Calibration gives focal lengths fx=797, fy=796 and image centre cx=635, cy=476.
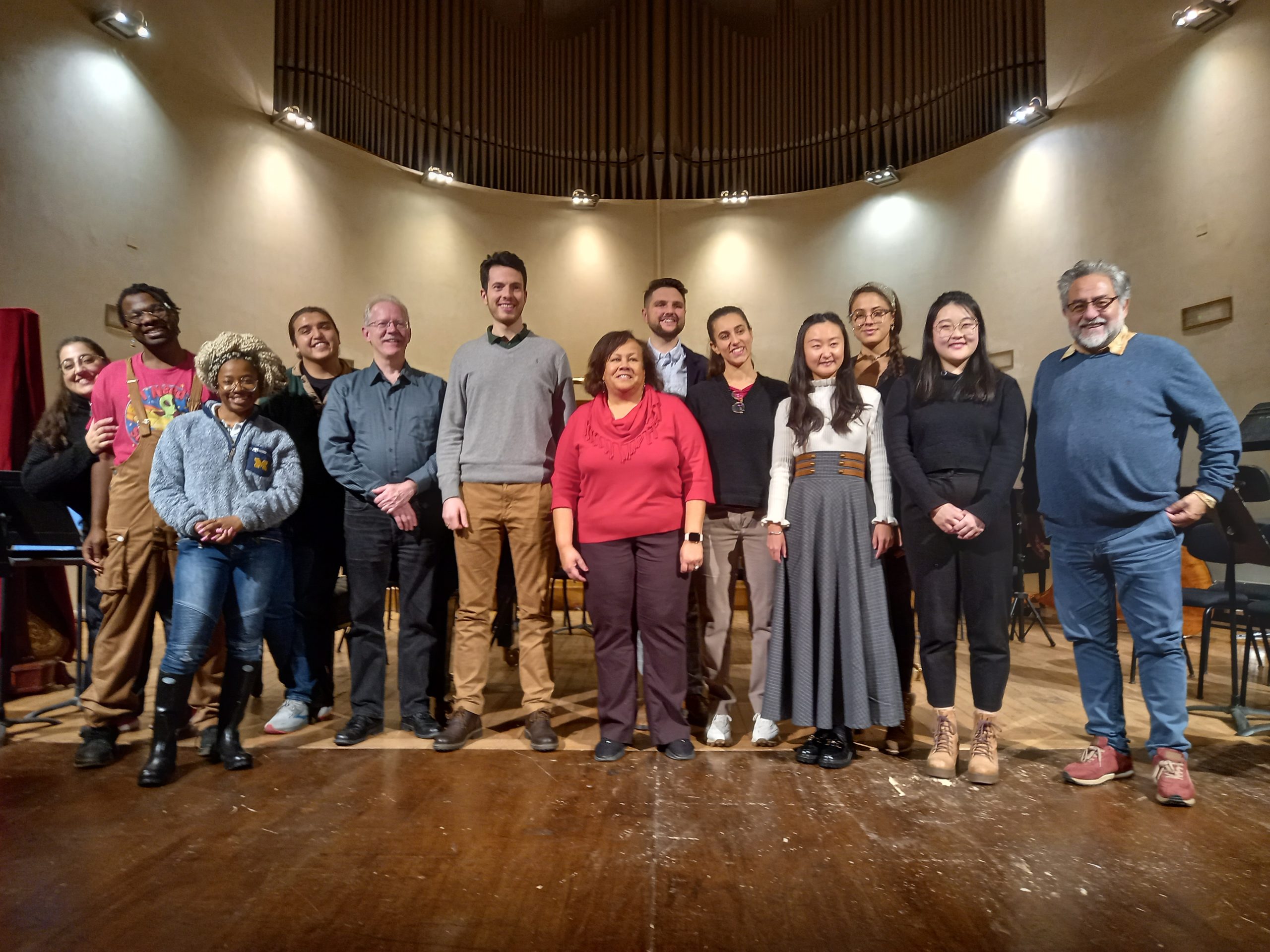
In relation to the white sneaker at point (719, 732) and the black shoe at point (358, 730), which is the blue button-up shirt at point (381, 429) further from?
the white sneaker at point (719, 732)

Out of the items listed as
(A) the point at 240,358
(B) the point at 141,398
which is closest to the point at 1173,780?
(A) the point at 240,358

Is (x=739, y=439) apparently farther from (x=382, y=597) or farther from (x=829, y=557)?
(x=382, y=597)

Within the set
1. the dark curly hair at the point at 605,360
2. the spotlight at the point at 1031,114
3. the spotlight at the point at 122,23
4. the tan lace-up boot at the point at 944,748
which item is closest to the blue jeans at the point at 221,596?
the dark curly hair at the point at 605,360

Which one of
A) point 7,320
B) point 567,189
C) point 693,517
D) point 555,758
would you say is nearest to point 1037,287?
point 567,189

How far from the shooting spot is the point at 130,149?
19.0 feet

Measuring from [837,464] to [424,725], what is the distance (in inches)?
64.2

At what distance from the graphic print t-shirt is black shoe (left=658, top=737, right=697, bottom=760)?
1.88 meters

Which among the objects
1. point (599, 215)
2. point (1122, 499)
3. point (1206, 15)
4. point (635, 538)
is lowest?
point (635, 538)

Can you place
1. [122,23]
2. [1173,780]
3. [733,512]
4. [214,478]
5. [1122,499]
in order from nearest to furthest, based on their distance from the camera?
[1173,780] < [1122,499] < [214,478] < [733,512] < [122,23]

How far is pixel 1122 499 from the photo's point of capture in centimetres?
224

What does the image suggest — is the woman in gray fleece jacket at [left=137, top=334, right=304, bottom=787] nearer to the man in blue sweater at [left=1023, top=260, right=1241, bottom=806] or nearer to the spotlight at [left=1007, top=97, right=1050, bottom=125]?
the man in blue sweater at [left=1023, top=260, right=1241, bottom=806]

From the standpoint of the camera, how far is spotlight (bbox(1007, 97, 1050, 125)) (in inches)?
266

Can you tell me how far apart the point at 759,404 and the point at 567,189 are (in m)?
6.43

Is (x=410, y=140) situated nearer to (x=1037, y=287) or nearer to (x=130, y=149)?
(x=130, y=149)
